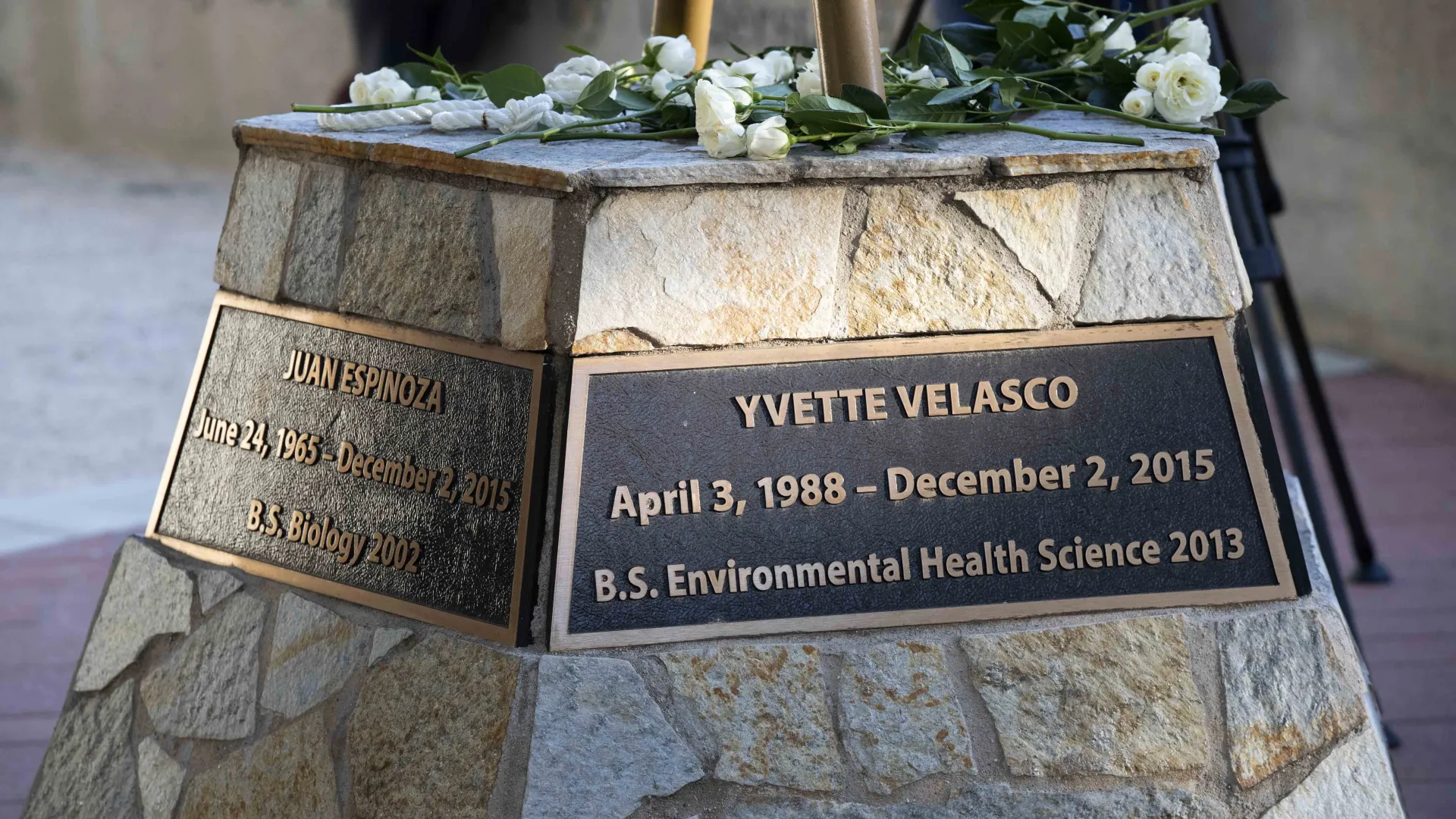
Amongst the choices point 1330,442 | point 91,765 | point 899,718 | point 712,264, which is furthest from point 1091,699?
point 1330,442

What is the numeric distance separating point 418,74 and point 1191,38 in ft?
3.84

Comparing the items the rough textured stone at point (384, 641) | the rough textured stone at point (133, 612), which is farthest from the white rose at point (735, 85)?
the rough textured stone at point (133, 612)

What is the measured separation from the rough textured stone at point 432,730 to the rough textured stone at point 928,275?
59cm

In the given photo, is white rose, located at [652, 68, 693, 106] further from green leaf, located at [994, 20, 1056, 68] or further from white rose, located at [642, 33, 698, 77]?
green leaf, located at [994, 20, 1056, 68]

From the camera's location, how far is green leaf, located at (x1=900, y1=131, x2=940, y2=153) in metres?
1.66

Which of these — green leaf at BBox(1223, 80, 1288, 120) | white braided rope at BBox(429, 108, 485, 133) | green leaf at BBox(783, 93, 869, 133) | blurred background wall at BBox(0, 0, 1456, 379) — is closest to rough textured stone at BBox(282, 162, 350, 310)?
white braided rope at BBox(429, 108, 485, 133)

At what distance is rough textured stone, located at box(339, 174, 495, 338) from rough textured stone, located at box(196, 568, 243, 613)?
1.27 feet

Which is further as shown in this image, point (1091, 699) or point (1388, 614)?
point (1388, 614)

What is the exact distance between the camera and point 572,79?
197 centimetres

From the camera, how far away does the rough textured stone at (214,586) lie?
1.81 meters

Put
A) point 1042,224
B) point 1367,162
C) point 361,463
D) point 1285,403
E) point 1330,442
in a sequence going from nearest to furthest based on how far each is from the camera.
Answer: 1. point 1042,224
2. point 361,463
3. point 1285,403
4. point 1330,442
5. point 1367,162

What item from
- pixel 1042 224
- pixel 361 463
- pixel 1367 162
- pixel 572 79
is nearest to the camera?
pixel 1042 224

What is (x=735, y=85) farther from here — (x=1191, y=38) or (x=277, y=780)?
(x=277, y=780)

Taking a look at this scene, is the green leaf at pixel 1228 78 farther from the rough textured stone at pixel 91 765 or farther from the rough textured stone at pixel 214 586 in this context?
the rough textured stone at pixel 91 765
